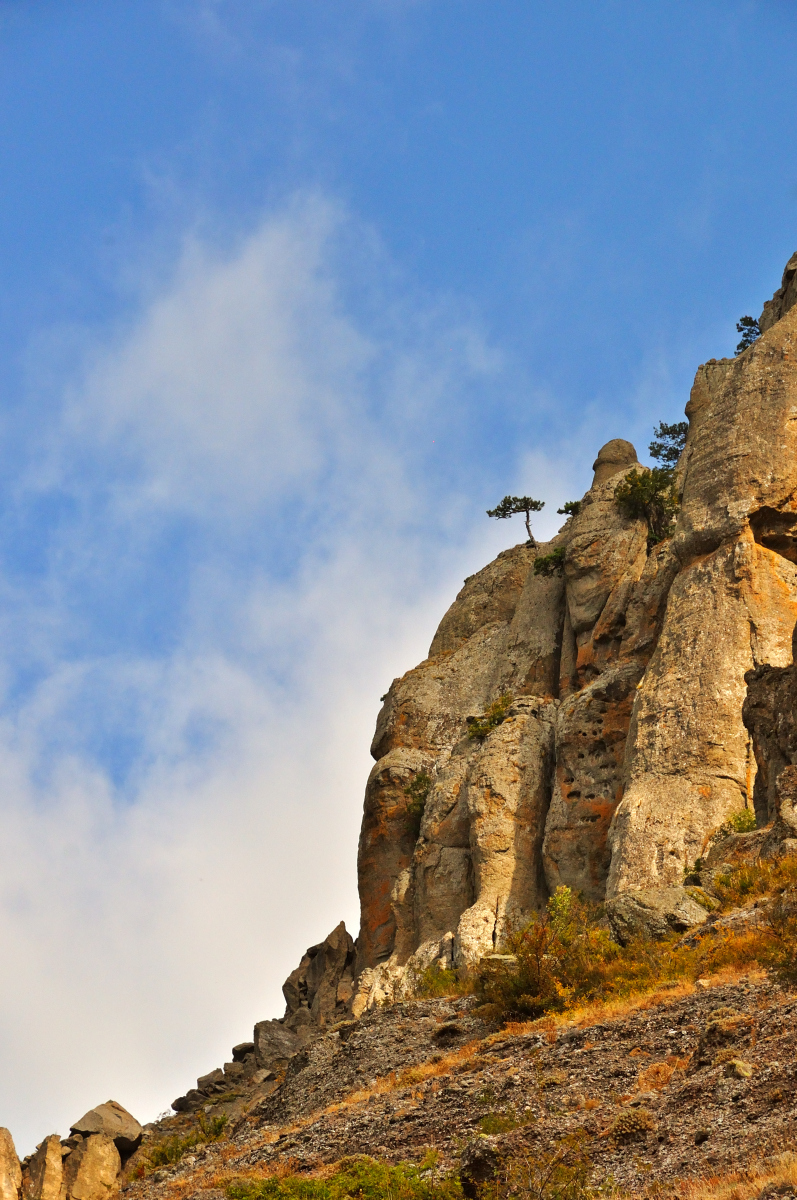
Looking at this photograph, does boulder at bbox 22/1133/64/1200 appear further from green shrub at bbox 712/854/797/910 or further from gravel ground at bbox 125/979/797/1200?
green shrub at bbox 712/854/797/910

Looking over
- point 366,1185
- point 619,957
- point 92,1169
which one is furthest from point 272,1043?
point 366,1185

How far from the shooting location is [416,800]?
150ft

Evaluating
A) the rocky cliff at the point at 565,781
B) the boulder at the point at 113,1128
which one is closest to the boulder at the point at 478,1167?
the rocky cliff at the point at 565,781

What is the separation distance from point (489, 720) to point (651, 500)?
1022 cm

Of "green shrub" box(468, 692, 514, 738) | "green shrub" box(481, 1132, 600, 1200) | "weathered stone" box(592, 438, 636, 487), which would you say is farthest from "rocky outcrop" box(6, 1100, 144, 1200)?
"weathered stone" box(592, 438, 636, 487)

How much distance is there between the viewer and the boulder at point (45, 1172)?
110ft

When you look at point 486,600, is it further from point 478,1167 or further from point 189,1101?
point 478,1167

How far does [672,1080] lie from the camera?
1647cm

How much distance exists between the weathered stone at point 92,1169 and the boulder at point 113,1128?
33 centimetres

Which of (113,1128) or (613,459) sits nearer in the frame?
(113,1128)

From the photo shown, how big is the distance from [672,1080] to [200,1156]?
480 inches

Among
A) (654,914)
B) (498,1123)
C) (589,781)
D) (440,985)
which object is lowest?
(498,1123)

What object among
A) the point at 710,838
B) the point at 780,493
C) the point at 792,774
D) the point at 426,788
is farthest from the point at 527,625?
the point at 792,774

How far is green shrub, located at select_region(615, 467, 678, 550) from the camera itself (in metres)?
48.0
